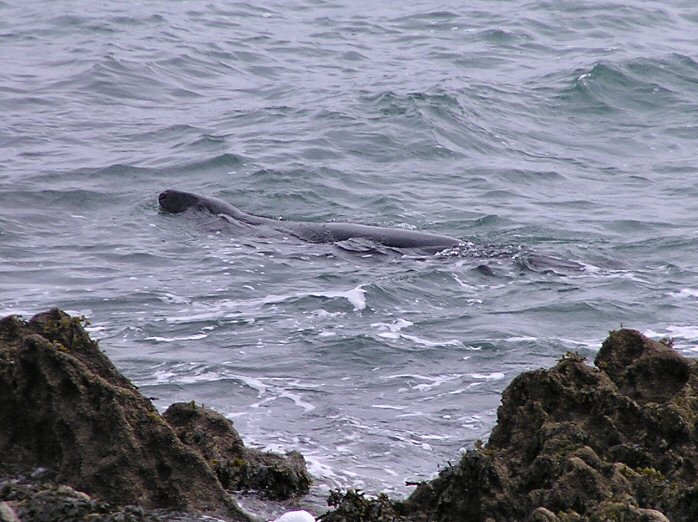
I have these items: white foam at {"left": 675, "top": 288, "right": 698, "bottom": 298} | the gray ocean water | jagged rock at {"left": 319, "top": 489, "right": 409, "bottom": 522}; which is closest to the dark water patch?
the gray ocean water

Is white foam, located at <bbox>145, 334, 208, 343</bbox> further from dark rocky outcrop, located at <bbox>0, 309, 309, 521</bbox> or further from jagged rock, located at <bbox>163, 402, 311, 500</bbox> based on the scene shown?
dark rocky outcrop, located at <bbox>0, 309, 309, 521</bbox>

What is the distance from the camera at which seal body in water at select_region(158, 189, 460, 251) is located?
13.3 meters

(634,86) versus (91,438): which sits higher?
(91,438)

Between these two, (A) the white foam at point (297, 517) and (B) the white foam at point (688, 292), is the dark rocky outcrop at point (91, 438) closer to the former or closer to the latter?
(A) the white foam at point (297, 517)

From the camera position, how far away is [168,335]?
10125mm

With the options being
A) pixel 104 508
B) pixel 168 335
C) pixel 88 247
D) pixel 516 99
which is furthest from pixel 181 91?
pixel 104 508

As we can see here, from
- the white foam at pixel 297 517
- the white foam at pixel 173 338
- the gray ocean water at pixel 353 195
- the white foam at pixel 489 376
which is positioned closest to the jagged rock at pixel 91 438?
the white foam at pixel 297 517

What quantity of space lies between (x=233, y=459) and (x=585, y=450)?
6.85 ft

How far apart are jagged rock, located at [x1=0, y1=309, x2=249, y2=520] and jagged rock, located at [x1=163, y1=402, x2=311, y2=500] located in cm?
40

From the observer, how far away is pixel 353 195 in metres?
16.1

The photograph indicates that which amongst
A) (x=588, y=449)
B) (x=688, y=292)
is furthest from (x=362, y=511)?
(x=688, y=292)

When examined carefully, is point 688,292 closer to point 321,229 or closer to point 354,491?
point 321,229

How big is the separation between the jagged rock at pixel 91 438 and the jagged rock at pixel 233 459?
0.40 metres

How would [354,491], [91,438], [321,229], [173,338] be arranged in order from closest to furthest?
[91,438], [354,491], [173,338], [321,229]
